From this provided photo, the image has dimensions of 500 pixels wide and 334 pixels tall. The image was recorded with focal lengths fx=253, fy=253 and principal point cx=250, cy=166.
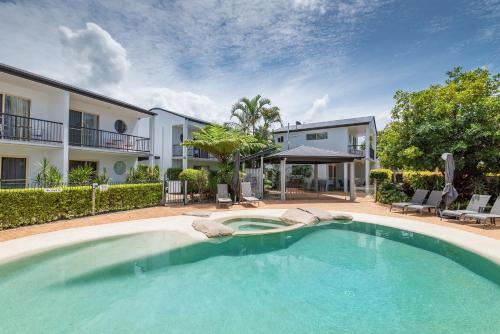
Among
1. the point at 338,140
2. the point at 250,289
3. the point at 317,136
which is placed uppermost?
the point at 317,136

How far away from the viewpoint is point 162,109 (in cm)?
2602

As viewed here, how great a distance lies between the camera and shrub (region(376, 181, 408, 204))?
1661cm

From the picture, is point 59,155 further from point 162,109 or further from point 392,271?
point 392,271

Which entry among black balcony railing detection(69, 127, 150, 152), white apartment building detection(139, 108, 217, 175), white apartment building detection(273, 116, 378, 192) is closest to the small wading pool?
black balcony railing detection(69, 127, 150, 152)

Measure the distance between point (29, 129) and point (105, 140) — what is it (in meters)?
4.48

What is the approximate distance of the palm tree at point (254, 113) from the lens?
27.5 meters

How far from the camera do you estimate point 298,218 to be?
458 inches

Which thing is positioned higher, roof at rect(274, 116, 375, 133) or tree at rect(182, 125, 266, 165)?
roof at rect(274, 116, 375, 133)

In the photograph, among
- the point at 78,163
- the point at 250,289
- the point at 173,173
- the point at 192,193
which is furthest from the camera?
the point at 173,173

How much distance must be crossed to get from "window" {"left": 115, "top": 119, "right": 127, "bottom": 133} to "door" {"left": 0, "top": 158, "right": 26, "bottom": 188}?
6.14 metres

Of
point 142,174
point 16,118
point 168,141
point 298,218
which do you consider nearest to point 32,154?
point 16,118

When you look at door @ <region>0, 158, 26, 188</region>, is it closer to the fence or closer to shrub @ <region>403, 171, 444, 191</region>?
the fence

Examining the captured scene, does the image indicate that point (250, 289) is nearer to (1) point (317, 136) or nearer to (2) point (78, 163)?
(2) point (78, 163)

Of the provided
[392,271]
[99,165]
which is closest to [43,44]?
[99,165]
